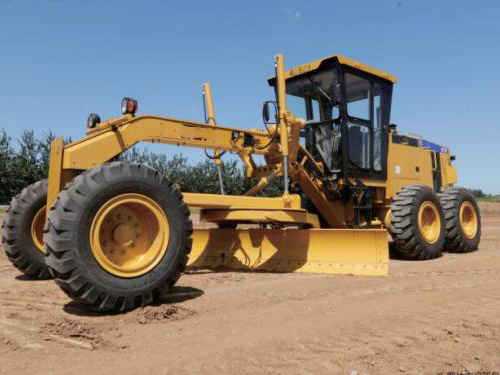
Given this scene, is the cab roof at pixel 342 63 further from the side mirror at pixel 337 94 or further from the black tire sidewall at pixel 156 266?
the black tire sidewall at pixel 156 266

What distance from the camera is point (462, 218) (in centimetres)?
882

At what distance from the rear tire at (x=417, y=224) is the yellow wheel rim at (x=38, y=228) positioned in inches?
193

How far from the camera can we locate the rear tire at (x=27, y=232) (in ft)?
17.7

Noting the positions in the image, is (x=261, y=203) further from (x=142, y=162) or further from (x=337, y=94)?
(x=142, y=162)

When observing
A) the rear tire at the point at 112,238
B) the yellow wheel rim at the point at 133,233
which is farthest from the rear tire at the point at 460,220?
the yellow wheel rim at the point at 133,233

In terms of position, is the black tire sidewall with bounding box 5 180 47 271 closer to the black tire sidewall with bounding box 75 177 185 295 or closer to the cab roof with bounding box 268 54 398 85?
the black tire sidewall with bounding box 75 177 185 295

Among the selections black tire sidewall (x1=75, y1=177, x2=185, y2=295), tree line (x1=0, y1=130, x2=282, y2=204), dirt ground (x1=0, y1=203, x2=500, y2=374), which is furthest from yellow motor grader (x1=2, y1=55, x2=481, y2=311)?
tree line (x1=0, y1=130, x2=282, y2=204)

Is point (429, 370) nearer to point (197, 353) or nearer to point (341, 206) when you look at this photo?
point (197, 353)

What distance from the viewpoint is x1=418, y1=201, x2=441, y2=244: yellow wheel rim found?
24.5 feet

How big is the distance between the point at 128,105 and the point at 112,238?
1600 millimetres

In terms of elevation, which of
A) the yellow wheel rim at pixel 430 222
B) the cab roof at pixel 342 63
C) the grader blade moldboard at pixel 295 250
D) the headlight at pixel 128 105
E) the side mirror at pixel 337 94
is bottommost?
the grader blade moldboard at pixel 295 250

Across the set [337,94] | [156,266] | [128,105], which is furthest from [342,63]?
[156,266]

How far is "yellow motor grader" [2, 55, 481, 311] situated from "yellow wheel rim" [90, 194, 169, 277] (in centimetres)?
1

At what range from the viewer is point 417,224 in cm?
702
